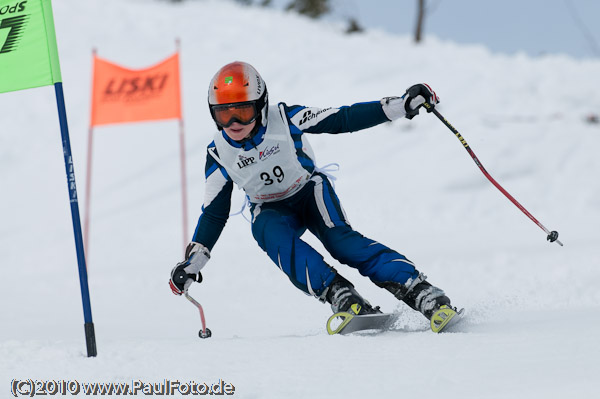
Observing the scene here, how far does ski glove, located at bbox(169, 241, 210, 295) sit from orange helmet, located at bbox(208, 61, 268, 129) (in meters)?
0.74

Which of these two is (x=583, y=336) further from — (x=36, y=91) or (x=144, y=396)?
(x=36, y=91)

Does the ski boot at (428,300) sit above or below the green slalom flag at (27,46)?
below

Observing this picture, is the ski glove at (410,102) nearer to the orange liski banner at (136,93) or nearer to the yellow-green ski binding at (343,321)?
the yellow-green ski binding at (343,321)

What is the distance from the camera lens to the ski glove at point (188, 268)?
12.3ft

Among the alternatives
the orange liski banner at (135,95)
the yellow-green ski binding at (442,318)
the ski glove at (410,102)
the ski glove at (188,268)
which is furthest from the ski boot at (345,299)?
the orange liski banner at (135,95)

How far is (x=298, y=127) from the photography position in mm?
3713

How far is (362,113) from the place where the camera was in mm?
3600

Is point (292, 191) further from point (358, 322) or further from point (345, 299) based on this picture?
point (358, 322)

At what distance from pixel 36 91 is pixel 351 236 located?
14.3 meters

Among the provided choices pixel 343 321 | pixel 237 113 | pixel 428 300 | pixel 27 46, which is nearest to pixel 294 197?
pixel 237 113

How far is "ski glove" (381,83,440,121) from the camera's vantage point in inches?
138

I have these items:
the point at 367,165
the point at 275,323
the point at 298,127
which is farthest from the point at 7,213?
the point at 298,127

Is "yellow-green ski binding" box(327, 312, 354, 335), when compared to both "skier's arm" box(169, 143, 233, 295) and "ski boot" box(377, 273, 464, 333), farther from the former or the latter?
"skier's arm" box(169, 143, 233, 295)

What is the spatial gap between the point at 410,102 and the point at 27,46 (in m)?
2.01
